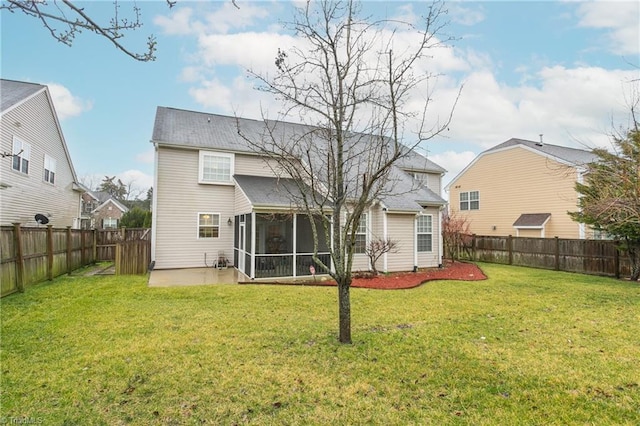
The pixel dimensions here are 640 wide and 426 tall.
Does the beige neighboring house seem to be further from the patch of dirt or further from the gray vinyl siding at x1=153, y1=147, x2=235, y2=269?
the gray vinyl siding at x1=153, y1=147, x2=235, y2=269

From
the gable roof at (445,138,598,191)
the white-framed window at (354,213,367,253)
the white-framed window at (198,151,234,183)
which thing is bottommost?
the white-framed window at (354,213,367,253)

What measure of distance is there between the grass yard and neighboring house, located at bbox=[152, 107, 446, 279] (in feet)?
17.7

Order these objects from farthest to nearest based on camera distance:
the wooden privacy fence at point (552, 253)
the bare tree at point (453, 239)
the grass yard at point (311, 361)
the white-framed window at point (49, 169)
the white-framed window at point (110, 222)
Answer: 1. the white-framed window at point (110, 222)
2. the bare tree at point (453, 239)
3. the white-framed window at point (49, 169)
4. the wooden privacy fence at point (552, 253)
5. the grass yard at point (311, 361)

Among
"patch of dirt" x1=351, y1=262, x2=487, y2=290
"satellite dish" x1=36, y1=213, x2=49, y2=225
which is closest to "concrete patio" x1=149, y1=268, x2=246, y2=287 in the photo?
"patch of dirt" x1=351, y1=262, x2=487, y2=290

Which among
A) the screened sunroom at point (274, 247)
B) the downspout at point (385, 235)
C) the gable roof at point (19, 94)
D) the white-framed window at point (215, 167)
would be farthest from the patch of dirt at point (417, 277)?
the gable roof at point (19, 94)

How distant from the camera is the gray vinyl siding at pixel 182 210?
14133 mm

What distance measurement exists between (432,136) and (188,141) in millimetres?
12196

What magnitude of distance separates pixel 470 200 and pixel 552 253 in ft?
29.2

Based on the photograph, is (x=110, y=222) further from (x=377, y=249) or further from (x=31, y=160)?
(x=377, y=249)

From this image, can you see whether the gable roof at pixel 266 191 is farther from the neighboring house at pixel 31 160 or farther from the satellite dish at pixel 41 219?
the satellite dish at pixel 41 219

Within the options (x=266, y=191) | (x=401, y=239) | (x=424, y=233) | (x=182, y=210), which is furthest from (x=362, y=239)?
(x=182, y=210)

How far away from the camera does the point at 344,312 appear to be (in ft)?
17.4

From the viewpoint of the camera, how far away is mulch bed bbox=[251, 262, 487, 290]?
36.0 ft

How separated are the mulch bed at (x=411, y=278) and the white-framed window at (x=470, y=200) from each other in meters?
9.61
